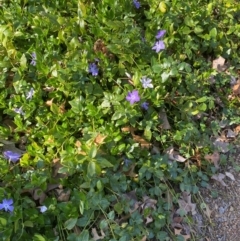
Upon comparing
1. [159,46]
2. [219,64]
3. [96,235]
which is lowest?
[96,235]

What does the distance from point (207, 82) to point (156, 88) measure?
0.43 meters

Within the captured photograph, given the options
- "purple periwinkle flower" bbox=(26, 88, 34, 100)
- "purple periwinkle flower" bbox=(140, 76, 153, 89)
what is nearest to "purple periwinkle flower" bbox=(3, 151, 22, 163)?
"purple periwinkle flower" bbox=(26, 88, 34, 100)

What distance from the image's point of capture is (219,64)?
2508 mm

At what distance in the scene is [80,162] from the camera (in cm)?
176

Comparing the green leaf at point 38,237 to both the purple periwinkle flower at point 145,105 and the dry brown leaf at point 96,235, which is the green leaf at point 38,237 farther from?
the purple periwinkle flower at point 145,105

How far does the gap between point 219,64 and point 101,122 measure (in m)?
0.88

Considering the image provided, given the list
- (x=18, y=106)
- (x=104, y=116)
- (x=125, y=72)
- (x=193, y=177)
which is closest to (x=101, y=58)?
(x=125, y=72)

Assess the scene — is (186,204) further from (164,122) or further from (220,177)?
(164,122)

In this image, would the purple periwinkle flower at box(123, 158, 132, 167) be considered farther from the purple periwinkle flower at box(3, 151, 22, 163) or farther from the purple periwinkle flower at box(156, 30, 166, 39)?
the purple periwinkle flower at box(156, 30, 166, 39)

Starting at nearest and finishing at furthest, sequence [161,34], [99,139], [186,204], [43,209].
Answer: [43,209] < [99,139] < [186,204] < [161,34]

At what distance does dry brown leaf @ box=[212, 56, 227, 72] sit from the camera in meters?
2.50

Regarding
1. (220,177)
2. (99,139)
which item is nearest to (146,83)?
(99,139)

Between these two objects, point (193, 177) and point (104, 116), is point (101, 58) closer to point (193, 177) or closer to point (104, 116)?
point (104, 116)

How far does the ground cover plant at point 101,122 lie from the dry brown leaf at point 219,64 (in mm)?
119
